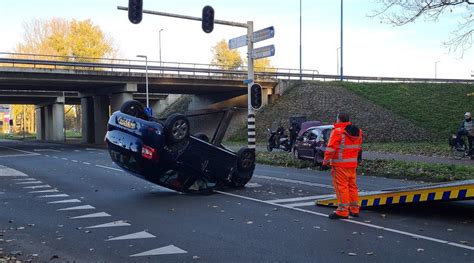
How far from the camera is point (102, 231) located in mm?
7215

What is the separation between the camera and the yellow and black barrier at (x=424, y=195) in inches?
283

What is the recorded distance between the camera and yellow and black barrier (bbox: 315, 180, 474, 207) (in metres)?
7.19

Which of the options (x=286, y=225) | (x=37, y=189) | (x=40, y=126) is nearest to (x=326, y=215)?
(x=286, y=225)

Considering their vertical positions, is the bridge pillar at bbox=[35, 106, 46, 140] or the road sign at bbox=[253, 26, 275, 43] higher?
the road sign at bbox=[253, 26, 275, 43]

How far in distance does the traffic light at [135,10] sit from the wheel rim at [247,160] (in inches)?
295

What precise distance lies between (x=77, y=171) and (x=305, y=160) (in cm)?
814

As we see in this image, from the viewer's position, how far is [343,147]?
7.88 metres

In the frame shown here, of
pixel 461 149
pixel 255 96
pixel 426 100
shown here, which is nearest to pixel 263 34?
pixel 255 96

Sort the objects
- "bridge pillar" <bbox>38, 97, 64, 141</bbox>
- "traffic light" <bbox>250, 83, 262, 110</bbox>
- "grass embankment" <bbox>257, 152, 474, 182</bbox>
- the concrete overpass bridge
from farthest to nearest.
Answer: "bridge pillar" <bbox>38, 97, 64, 141</bbox>
the concrete overpass bridge
"traffic light" <bbox>250, 83, 262, 110</bbox>
"grass embankment" <bbox>257, 152, 474, 182</bbox>

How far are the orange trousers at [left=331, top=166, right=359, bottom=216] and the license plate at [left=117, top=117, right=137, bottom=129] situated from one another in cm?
418

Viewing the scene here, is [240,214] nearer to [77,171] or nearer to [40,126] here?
[77,171]

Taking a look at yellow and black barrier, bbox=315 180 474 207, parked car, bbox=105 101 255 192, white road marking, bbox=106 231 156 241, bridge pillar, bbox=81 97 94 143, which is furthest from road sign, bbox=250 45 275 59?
bridge pillar, bbox=81 97 94 143

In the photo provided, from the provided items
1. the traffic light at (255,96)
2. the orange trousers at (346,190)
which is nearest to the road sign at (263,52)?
the traffic light at (255,96)

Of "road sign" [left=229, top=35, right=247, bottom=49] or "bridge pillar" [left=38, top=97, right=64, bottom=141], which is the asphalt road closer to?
"road sign" [left=229, top=35, right=247, bottom=49]
